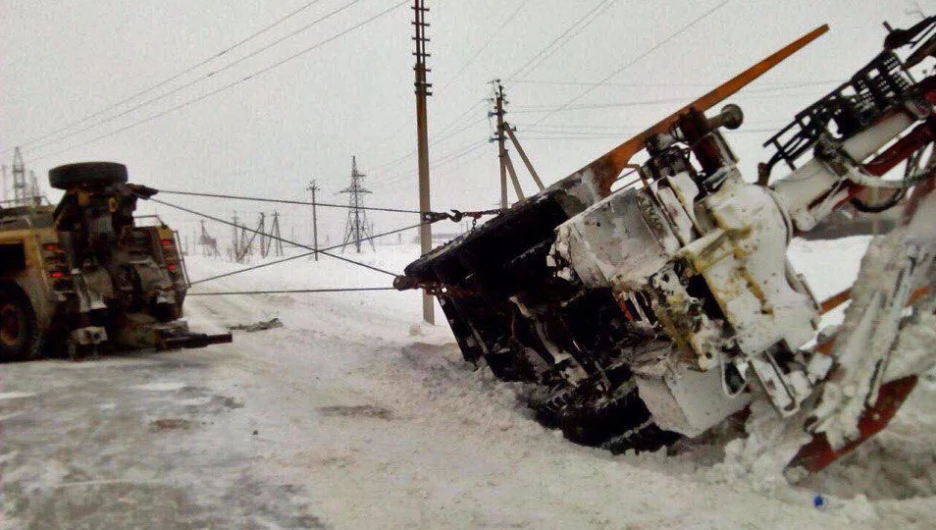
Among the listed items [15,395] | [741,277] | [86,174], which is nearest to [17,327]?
[86,174]

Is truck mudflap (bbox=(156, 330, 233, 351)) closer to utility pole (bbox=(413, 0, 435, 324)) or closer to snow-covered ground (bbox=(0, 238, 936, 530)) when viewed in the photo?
snow-covered ground (bbox=(0, 238, 936, 530))

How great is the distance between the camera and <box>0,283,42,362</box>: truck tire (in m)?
6.83

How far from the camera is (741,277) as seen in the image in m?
3.51

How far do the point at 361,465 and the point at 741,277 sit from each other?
234 cm

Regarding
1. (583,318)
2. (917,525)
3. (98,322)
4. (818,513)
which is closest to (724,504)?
(818,513)

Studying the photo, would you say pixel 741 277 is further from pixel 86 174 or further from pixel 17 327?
pixel 17 327

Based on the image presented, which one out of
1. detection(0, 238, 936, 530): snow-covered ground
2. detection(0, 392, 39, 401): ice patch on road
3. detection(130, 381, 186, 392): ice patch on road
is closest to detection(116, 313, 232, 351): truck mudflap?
detection(0, 238, 936, 530): snow-covered ground

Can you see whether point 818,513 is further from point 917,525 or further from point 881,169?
point 881,169

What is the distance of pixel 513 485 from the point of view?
11.2ft

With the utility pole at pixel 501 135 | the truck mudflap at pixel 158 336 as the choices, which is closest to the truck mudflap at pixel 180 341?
the truck mudflap at pixel 158 336

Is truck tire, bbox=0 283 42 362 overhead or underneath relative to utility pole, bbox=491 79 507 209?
underneath

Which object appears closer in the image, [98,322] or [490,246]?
[490,246]

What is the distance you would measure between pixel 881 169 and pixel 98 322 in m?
7.38

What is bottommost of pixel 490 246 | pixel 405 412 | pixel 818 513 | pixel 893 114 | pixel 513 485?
pixel 818 513
